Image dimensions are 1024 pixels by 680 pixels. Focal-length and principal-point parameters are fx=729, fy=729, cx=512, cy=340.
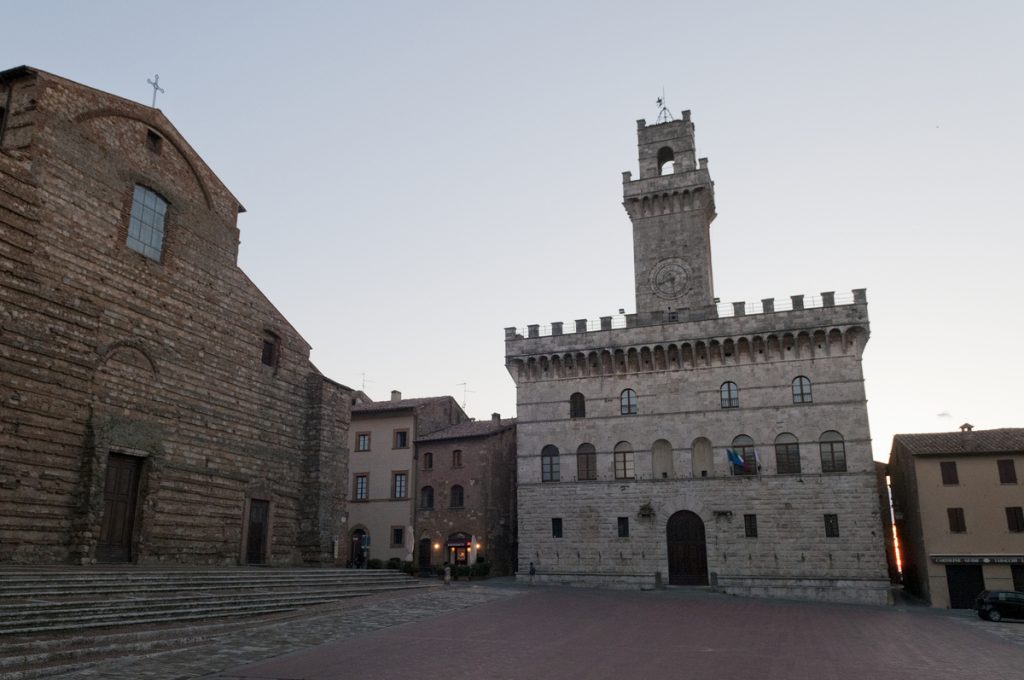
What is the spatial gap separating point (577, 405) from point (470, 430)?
8.47m

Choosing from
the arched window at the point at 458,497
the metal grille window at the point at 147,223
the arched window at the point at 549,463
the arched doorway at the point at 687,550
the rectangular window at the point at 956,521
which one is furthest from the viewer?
the arched window at the point at 458,497

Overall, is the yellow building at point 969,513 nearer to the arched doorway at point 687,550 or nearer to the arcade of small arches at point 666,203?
the arched doorway at point 687,550

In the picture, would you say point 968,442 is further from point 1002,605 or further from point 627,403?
point 627,403

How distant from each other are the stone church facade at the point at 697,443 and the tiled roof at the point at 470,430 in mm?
5071

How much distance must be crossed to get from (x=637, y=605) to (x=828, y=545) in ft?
36.7

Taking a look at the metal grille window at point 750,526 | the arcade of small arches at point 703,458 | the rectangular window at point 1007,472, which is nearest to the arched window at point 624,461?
the arcade of small arches at point 703,458

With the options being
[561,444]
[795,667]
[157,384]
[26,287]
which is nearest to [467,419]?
[561,444]

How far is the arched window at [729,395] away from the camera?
34062 mm

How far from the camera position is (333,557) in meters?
29.0

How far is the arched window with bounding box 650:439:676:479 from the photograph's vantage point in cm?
3441

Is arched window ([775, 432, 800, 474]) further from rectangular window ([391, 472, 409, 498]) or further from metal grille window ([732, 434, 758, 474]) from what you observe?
rectangular window ([391, 472, 409, 498])

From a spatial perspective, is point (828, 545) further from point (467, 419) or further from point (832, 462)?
point (467, 419)

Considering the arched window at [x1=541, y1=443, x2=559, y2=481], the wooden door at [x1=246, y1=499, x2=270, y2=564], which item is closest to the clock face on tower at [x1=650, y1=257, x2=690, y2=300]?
the arched window at [x1=541, y1=443, x2=559, y2=481]

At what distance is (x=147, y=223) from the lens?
2355 cm
